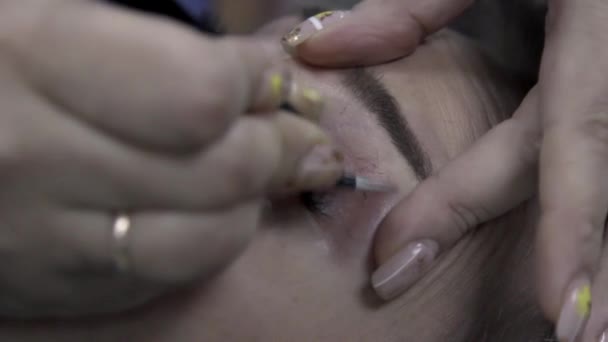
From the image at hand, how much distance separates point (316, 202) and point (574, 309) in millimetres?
329

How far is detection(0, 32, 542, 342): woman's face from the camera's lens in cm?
71

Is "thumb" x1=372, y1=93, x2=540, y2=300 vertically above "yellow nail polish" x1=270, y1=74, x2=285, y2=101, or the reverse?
"yellow nail polish" x1=270, y1=74, x2=285, y2=101

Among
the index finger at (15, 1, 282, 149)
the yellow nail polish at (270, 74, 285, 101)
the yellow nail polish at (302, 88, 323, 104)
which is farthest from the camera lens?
the yellow nail polish at (302, 88, 323, 104)

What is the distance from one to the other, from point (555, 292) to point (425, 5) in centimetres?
54

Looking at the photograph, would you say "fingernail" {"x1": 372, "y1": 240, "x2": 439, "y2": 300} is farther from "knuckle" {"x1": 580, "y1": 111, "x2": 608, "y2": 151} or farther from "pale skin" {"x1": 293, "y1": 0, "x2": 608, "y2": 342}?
"knuckle" {"x1": 580, "y1": 111, "x2": 608, "y2": 151}

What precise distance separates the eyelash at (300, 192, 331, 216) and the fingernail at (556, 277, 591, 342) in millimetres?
306

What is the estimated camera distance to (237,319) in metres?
0.72

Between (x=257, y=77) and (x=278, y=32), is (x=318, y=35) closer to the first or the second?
(x=278, y=32)

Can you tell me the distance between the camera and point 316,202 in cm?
79

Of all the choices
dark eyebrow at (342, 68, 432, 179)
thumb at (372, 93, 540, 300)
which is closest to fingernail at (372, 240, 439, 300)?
thumb at (372, 93, 540, 300)

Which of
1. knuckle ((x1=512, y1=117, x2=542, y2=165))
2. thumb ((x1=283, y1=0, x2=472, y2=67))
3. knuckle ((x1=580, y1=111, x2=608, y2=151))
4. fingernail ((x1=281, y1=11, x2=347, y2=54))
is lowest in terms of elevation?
knuckle ((x1=512, y1=117, x2=542, y2=165))

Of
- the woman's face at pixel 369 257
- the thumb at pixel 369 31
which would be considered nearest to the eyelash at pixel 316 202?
the woman's face at pixel 369 257

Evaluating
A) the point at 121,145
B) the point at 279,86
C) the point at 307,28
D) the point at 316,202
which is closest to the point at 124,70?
the point at 121,145

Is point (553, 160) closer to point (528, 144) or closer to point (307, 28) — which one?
point (528, 144)
